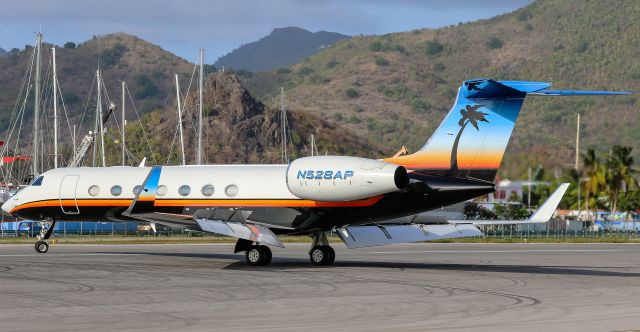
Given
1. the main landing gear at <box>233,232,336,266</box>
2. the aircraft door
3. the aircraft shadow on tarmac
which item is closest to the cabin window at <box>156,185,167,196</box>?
the main landing gear at <box>233,232,336,266</box>

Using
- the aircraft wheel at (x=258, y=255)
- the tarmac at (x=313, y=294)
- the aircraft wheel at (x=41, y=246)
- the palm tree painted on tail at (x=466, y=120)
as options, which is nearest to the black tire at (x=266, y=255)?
the aircraft wheel at (x=258, y=255)

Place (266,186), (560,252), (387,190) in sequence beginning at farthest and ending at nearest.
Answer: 1. (560,252)
2. (266,186)
3. (387,190)

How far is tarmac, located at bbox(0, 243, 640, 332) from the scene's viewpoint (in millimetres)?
19203

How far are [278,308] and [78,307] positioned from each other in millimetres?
3848

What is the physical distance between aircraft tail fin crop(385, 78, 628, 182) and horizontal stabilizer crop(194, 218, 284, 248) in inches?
173

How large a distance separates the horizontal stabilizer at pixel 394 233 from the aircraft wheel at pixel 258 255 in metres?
2.29

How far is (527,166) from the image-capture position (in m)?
39.3

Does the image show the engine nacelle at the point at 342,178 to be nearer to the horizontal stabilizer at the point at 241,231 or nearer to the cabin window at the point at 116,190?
the horizontal stabilizer at the point at 241,231

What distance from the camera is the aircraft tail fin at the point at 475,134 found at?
1177 inches

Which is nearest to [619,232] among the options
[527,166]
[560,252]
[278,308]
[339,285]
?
[560,252]

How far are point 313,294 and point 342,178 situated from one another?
692 centimetres

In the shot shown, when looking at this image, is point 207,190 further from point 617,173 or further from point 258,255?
point 617,173

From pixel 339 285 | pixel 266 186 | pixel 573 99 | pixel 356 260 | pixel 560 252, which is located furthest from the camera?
pixel 573 99

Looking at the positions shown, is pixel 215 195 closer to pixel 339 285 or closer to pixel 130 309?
pixel 339 285
